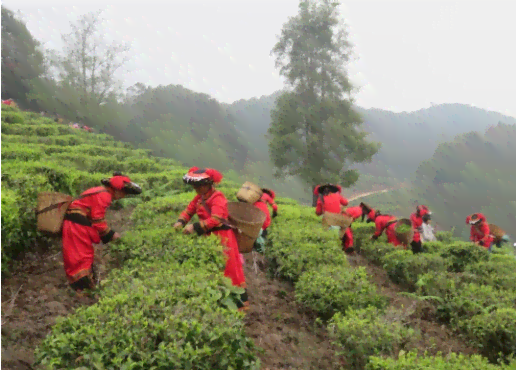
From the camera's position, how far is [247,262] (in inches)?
259

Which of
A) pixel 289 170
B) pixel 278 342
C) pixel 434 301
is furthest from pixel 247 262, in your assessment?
pixel 289 170

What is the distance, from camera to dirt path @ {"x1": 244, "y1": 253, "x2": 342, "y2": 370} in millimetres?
3783

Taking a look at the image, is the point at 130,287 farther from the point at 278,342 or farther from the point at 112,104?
the point at 112,104

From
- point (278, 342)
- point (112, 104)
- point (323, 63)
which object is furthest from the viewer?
point (112, 104)

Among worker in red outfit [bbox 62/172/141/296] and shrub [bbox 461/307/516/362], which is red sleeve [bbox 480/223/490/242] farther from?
worker in red outfit [bbox 62/172/141/296]

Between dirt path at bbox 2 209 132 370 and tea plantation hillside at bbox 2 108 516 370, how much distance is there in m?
0.26

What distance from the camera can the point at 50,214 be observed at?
406 cm

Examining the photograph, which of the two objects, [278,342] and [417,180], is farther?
[417,180]

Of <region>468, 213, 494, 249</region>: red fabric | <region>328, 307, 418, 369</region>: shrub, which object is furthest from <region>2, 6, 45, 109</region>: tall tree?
<region>328, 307, 418, 369</region>: shrub

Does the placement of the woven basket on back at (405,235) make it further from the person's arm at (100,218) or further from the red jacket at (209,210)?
the person's arm at (100,218)

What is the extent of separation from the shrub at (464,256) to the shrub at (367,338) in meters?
4.98

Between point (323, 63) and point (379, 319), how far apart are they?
1702 cm

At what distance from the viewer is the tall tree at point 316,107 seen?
18547 millimetres

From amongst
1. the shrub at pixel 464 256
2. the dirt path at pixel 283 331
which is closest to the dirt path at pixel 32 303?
the dirt path at pixel 283 331
